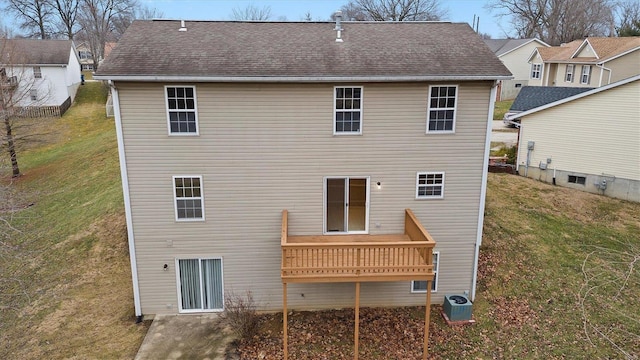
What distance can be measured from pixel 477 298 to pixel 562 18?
60.2 meters

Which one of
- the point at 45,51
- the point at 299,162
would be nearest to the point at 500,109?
the point at 299,162

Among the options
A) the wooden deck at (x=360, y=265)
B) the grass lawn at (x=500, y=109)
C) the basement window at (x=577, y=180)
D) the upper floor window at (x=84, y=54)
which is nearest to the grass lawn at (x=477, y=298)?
the basement window at (x=577, y=180)

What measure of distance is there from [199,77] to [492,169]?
54.9ft

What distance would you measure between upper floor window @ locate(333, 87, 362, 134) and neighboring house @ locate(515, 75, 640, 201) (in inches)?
501

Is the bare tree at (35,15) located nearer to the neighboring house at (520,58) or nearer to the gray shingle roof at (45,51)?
the gray shingle roof at (45,51)

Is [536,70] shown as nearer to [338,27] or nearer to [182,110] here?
[338,27]

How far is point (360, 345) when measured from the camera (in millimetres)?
11227

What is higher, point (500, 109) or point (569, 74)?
point (569, 74)

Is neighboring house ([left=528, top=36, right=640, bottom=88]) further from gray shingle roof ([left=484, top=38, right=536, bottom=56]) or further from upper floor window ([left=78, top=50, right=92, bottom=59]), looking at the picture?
upper floor window ([left=78, top=50, right=92, bottom=59])

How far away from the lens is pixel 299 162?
468 inches

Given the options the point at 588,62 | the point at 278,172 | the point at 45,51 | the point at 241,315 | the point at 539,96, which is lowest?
the point at 241,315

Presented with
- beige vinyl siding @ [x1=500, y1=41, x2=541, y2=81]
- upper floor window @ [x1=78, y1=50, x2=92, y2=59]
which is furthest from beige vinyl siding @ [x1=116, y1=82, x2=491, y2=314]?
upper floor window @ [x1=78, y1=50, x2=92, y2=59]

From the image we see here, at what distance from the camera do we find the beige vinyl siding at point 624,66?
3112cm

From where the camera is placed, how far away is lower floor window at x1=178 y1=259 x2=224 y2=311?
1240 cm
